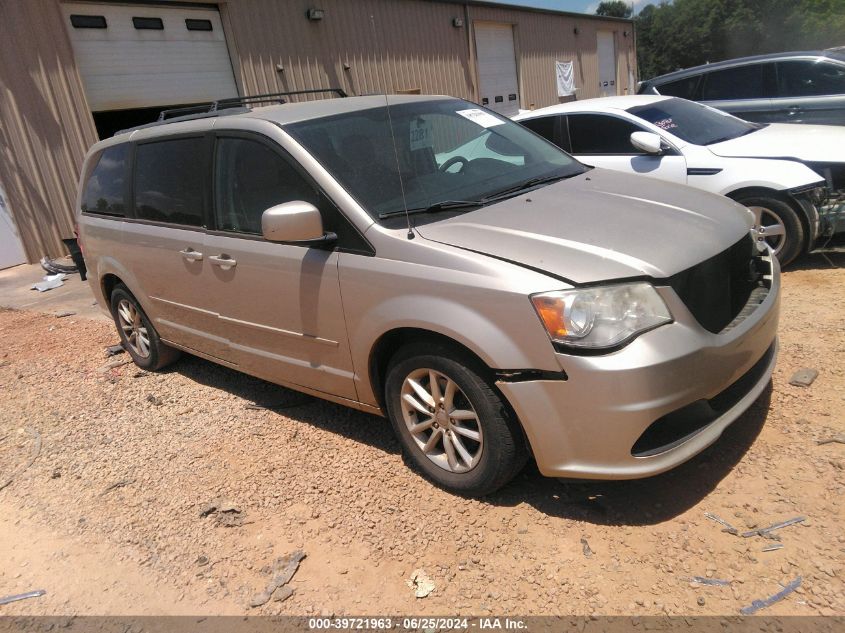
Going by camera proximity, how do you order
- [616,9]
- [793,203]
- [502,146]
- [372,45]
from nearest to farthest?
[502,146] → [793,203] → [372,45] → [616,9]

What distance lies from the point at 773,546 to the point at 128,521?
2.96m

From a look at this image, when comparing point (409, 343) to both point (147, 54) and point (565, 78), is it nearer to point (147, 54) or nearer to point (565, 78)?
point (147, 54)

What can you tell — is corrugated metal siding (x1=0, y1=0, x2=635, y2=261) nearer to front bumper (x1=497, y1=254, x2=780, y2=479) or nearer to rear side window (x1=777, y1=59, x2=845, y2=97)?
rear side window (x1=777, y1=59, x2=845, y2=97)

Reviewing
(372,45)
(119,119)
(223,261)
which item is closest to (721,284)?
(223,261)

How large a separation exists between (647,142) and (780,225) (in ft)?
4.09

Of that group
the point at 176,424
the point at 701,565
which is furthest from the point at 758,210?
the point at 176,424

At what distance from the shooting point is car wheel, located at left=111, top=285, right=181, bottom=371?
4.78 metres

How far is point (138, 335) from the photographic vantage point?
4.95 metres

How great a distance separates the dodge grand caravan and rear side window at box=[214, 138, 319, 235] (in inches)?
0.5

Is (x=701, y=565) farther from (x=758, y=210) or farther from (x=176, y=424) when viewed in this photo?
(x=758, y=210)

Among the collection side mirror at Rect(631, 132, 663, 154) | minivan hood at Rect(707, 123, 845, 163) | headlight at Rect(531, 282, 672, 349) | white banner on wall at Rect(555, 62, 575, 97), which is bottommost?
headlight at Rect(531, 282, 672, 349)

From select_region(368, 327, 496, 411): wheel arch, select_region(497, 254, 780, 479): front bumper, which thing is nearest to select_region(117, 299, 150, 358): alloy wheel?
select_region(368, 327, 496, 411): wheel arch

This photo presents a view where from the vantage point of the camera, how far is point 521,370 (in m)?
2.42

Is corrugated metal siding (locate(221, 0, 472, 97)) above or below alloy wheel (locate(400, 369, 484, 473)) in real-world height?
above
